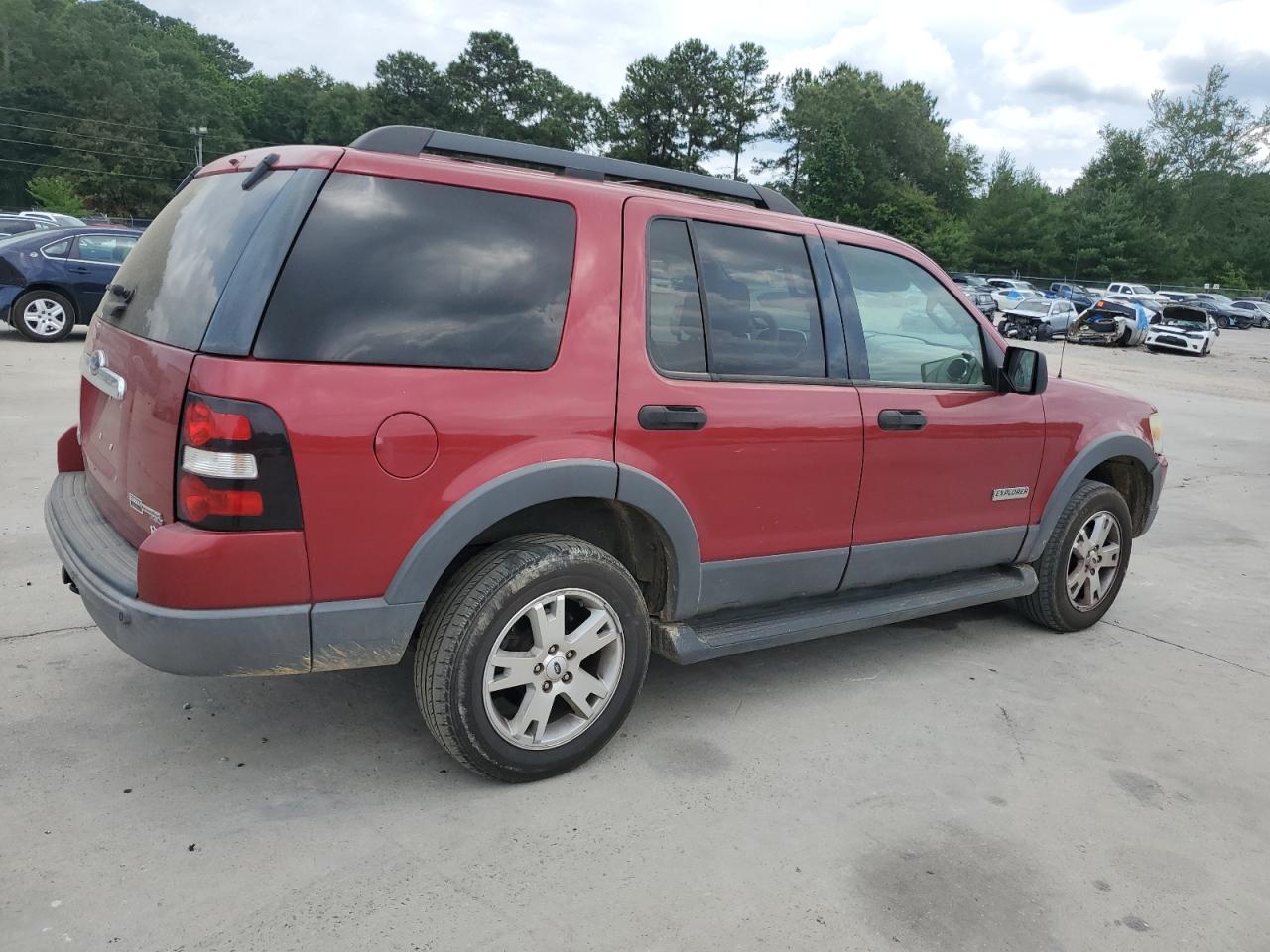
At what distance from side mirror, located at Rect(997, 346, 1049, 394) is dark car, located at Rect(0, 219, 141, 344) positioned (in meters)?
11.7

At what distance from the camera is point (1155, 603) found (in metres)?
5.32

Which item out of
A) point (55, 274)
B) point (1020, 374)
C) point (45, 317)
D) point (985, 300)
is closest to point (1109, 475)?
point (1020, 374)

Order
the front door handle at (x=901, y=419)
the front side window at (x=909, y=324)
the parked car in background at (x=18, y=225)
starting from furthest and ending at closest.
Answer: the parked car in background at (x=18, y=225) → the front side window at (x=909, y=324) → the front door handle at (x=901, y=419)

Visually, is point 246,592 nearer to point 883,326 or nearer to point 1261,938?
point 883,326

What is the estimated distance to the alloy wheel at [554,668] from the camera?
287cm

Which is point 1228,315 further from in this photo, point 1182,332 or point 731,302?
point 731,302

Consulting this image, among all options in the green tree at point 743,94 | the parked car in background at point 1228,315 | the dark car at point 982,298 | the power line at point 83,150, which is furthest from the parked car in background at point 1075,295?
the power line at point 83,150

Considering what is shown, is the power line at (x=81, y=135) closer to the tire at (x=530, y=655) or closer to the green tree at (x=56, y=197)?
the green tree at (x=56, y=197)

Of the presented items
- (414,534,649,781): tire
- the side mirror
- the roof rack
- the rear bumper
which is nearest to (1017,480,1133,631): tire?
the side mirror

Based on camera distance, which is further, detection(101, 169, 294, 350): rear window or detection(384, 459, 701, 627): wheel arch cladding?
detection(384, 459, 701, 627): wheel arch cladding

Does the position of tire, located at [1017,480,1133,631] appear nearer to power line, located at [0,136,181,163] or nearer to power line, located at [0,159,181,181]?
power line, located at [0,159,181,181]

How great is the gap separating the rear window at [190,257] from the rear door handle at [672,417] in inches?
49.2

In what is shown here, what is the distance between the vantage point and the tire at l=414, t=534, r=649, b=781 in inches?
109

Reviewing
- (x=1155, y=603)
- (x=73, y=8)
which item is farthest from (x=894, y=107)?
(x=1155, y=603)
